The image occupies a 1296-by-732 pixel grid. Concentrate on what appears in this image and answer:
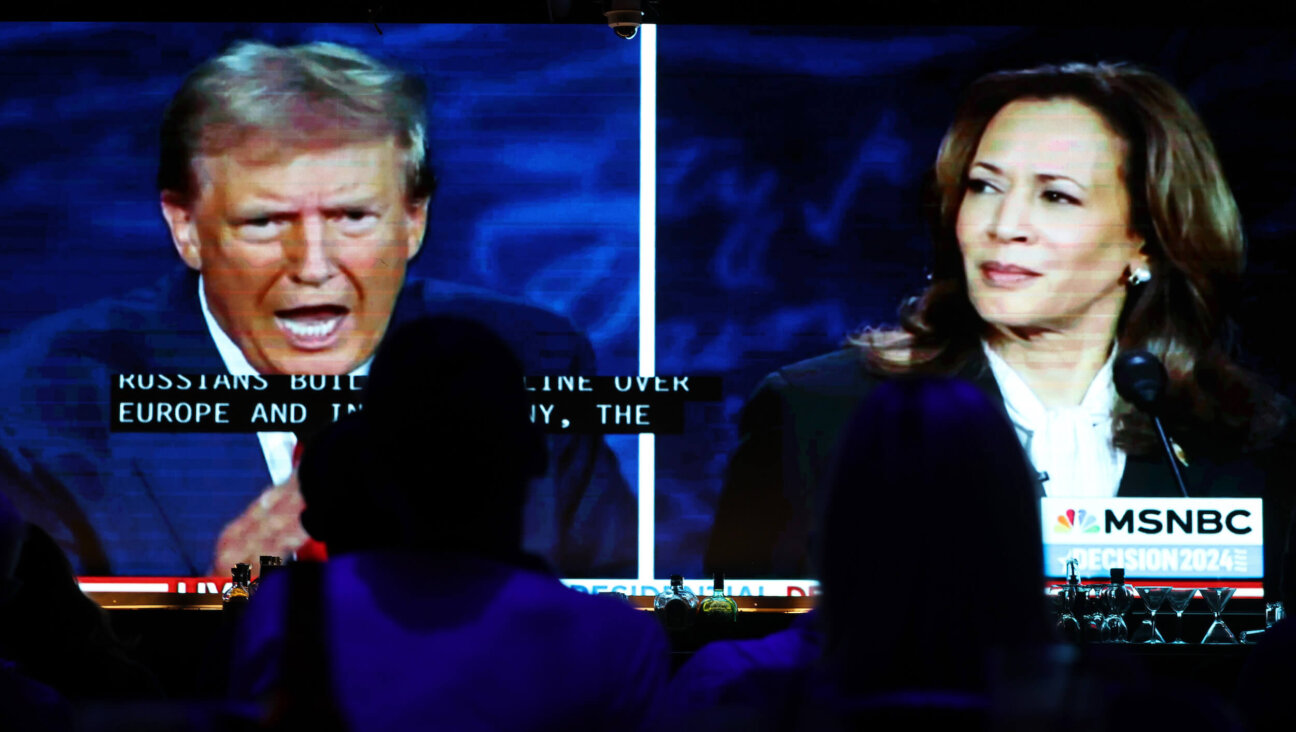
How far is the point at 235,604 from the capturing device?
432 centimetres

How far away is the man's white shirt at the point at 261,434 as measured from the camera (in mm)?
4805

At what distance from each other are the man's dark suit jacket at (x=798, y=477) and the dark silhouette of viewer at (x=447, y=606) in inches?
127

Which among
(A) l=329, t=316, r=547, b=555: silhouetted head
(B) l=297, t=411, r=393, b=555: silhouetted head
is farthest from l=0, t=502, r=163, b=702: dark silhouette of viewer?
(A) l=329, t=316, r=547, b=555: silhouetted head

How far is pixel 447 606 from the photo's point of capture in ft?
4.72

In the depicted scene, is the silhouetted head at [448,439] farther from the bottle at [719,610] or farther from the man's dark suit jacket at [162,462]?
the man's dark suit jacket at [162,462]

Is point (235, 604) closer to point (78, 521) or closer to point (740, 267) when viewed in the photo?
point (78, 521)

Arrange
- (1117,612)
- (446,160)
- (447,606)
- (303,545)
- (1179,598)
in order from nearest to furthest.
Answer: (447,606), (1117,612), (1179,598), (303,545), (446,160)

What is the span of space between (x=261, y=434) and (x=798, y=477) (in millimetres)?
1697

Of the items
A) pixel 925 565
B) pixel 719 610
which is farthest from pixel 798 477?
pixel 925 565

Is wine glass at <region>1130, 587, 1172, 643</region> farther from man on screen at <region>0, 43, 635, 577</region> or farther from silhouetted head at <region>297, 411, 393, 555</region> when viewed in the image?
silhouetted head at <region>297, 411, 393, 555</region>
